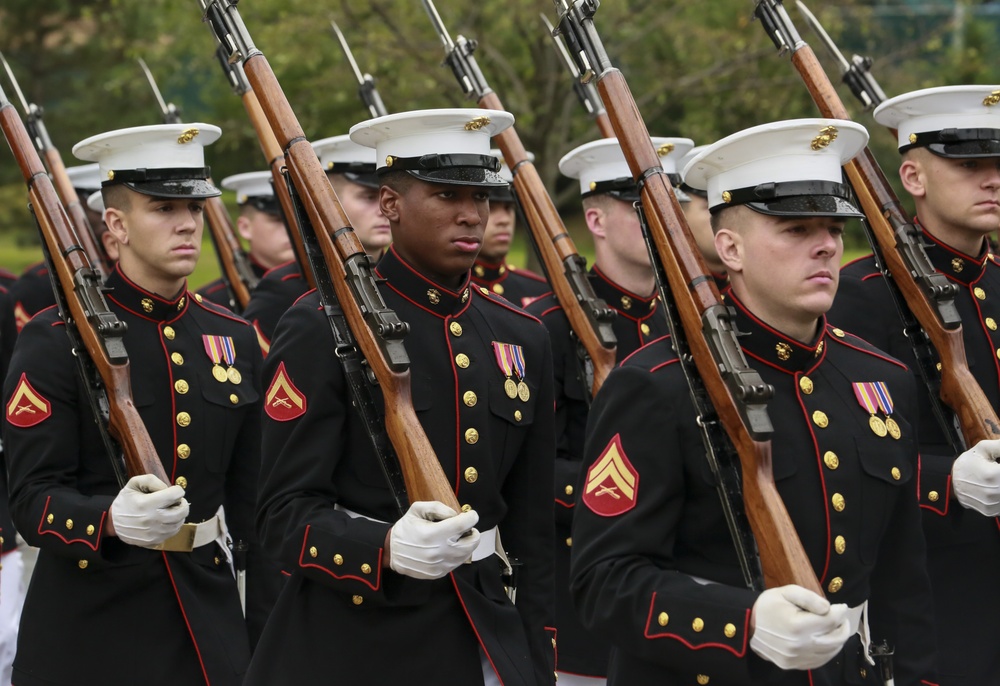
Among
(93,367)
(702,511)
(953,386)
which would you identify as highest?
(93,367)

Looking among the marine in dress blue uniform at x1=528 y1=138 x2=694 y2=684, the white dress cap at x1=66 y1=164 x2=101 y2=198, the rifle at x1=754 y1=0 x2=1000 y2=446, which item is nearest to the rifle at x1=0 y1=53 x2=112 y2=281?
the white dress cap at x1=66 y1=164 x2=101 y2=198

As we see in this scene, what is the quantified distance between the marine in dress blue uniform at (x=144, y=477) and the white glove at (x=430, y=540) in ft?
3.92

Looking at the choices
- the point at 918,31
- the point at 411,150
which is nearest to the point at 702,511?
the point at 411,150

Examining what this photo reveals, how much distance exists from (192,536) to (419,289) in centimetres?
139

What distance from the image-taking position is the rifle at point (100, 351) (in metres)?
4.85

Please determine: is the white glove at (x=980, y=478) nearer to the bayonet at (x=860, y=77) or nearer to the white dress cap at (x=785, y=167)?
the white dress cap at (x=785, y=167)

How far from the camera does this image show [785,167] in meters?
3.73

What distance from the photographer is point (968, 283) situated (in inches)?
210

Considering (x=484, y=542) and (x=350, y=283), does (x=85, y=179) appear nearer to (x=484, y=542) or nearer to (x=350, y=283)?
(x=350, y=283)

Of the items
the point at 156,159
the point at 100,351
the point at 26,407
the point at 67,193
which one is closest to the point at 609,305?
the point at 156,159

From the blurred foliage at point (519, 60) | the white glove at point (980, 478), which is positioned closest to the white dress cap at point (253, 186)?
the blurred foliage at point (519, 60)

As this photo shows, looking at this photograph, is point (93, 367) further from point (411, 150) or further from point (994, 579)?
point (994, 579)

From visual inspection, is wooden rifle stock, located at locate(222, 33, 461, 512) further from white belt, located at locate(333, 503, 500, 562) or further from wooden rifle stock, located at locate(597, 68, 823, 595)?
wooden rifle stock, located at locate(597, 68, 823, 595)

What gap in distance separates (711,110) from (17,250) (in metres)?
14.3
